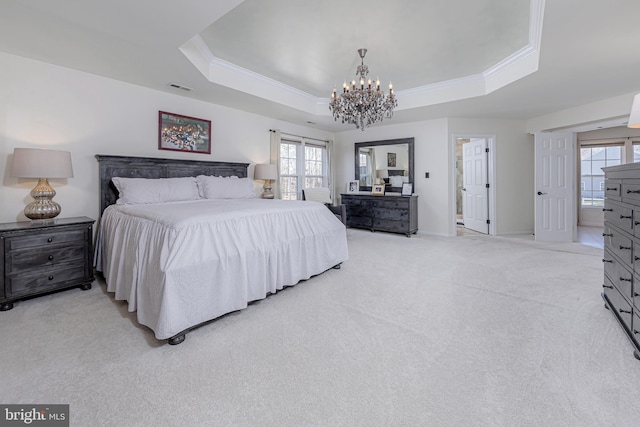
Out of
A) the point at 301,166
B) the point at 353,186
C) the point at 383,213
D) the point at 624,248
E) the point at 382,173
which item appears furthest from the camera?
the point at 353,186

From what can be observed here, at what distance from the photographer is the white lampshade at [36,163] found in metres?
2.59

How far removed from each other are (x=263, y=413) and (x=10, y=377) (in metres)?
1.44

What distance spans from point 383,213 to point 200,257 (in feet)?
14.7

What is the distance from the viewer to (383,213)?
588cm

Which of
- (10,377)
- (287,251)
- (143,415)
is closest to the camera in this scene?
(143,415)

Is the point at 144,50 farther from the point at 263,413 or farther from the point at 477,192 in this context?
the point at 477,192

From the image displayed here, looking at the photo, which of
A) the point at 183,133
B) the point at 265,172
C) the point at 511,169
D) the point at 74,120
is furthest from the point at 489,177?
the point at 74,120

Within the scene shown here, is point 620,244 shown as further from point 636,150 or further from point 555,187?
point 636,150

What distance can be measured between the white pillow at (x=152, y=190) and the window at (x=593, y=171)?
8.75m

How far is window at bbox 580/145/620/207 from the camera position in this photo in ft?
21.7

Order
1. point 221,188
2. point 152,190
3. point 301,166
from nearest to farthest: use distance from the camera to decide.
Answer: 1. point 152,190
2. point 221,188
3. point 301,166

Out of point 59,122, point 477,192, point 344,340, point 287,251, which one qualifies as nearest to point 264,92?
point 59,122

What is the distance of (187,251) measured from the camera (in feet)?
6.29

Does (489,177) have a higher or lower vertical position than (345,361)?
higher
